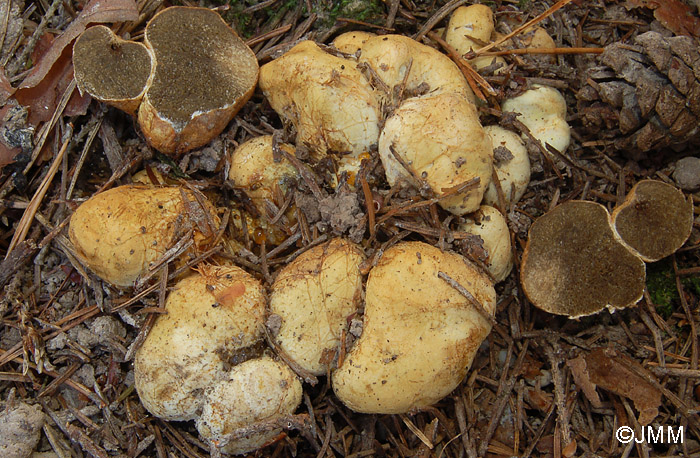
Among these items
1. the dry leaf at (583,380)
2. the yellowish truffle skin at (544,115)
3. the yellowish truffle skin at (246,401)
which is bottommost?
the dry leaf at (583,380)

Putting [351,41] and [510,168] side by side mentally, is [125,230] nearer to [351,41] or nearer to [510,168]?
[351,41]

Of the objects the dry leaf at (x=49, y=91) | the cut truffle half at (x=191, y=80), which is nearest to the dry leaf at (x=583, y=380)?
the cut truffle half at (x=191, y=80)

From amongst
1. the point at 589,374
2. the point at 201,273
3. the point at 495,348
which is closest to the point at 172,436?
the point at 201,273

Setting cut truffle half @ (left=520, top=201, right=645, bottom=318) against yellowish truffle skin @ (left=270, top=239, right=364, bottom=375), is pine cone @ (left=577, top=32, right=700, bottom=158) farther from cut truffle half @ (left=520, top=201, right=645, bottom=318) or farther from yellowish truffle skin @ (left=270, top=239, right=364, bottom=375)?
yellowish truffle skin @ (left=270, top=239, right=364, bottom=375)

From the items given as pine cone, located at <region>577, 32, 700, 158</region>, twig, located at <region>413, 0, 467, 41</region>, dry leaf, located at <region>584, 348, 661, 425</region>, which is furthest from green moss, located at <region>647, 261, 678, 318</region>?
twig, located at <region>413, 0, 467, 41</region>

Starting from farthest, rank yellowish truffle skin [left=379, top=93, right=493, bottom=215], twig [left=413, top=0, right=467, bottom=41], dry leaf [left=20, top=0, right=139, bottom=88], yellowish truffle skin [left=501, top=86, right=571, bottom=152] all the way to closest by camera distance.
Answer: twig [left=413, top=0, right=467, bottom=41]
yellowish truffle skin [left=501, top=86, right=571, bottom=152]
dry leaf [left=20, top=0, right=139, bottom=88]
yellowish truffle skin [left=379, top=93, right=493, bottom=215]

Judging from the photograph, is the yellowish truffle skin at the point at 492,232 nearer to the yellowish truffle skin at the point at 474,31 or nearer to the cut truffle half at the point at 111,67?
the yellowish truffle skin at the point at 474,31

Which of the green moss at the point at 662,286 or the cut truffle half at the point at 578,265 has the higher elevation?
the cut truffle half at the point at 578,265
